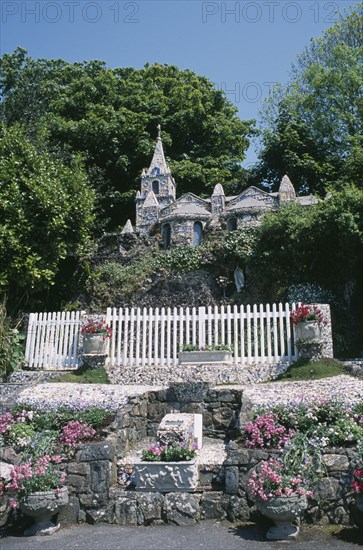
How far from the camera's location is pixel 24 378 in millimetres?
12008

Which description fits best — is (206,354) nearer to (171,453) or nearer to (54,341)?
(54,341)

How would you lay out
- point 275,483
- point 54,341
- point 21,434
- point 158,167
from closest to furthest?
point 275,483
point 21,434
point 54,341
point 158,167

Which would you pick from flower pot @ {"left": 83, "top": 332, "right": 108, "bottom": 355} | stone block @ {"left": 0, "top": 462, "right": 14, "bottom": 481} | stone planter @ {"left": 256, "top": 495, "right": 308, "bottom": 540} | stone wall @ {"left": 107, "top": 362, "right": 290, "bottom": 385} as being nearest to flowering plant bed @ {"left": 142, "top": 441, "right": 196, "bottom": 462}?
stone planter @ {"left": 256, "top": 495, "right": 308, "bottom": 540}

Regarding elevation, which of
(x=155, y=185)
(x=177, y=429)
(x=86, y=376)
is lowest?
(x=177, y=429)

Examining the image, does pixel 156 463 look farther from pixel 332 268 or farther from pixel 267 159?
pixel 267 159

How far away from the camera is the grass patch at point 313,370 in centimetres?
1062

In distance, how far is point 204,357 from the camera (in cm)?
1215

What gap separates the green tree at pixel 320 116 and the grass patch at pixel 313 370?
1768 cm

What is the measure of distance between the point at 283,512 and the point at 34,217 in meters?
12.9

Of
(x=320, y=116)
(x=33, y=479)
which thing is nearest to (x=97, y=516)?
(x=33, y=479)

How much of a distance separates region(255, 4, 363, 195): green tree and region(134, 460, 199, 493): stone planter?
75.8 feet

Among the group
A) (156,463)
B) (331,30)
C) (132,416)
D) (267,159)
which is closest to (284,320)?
(132,416)

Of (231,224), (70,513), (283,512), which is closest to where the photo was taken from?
(283,512)

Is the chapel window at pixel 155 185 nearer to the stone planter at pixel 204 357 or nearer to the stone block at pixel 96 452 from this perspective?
the stone planter at pixel 204 357
